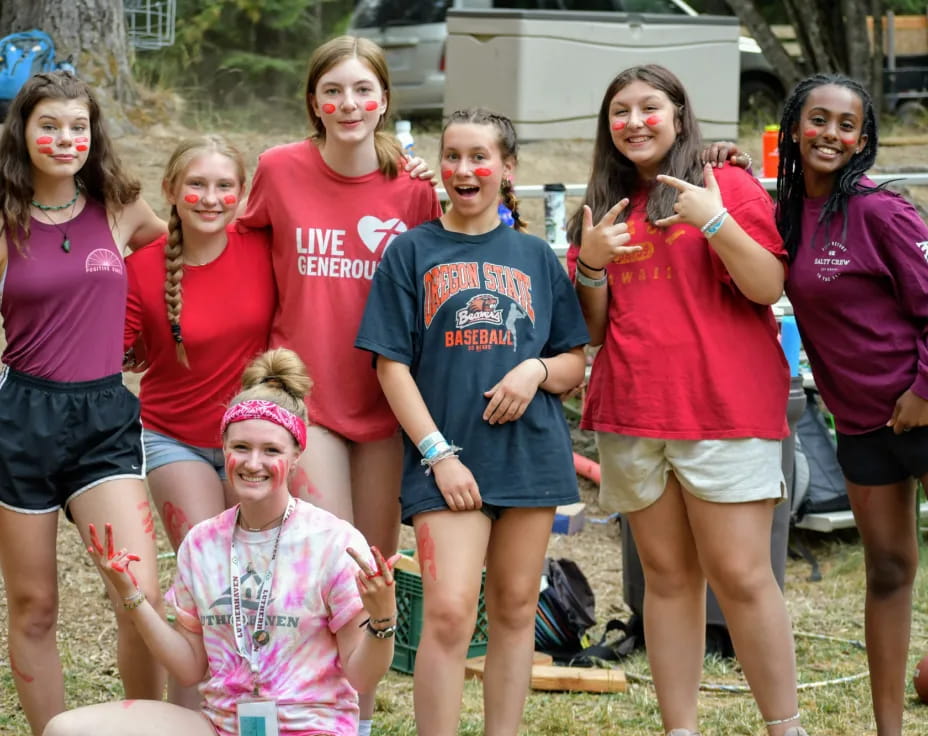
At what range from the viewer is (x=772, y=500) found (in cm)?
379

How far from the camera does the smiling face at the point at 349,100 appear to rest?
3791mm

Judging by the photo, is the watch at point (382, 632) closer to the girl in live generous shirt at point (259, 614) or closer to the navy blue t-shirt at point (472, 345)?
the girl in live generous shirt at point (259, 614)

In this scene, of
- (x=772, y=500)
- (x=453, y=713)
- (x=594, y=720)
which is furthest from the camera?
(x=594, y=720)

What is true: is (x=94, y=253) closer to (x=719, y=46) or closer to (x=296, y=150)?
(x=296, y=150)

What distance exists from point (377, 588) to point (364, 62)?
1.61m

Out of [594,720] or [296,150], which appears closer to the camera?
[296,150]

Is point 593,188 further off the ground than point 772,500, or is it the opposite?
point 593,188

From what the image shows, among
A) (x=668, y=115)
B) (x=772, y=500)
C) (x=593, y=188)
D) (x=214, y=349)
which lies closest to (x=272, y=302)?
(x=214, y=349)

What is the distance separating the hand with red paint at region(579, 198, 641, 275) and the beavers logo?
0.29 metres

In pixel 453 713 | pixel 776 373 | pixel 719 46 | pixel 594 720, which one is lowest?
pixel 594 720

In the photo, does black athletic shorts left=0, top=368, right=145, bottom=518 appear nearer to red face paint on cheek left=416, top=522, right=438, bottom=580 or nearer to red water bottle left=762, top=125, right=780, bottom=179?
red face paint on cheek left=416, top=522, right=438, bottom=580

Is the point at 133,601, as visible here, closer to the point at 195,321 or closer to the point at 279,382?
the point at 279,382

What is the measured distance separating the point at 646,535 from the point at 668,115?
1.20 metres

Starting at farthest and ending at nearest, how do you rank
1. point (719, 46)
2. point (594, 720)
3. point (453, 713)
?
1. point (719, 46)
2. point (594, 720)
3. point (453, 713)
